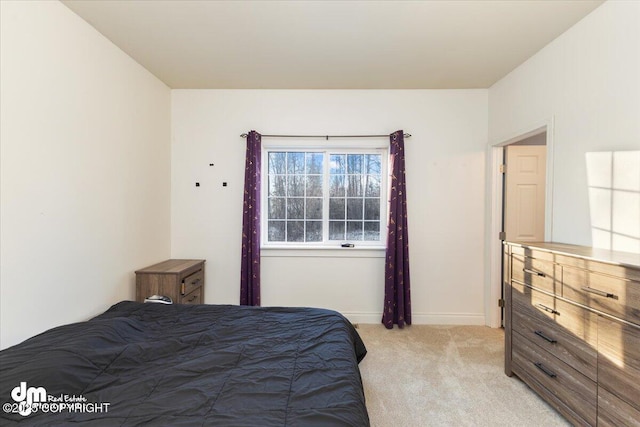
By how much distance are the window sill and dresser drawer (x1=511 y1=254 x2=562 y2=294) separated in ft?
4.55

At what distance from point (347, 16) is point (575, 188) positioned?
210 centimetres

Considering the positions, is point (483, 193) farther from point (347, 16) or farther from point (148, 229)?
point (148, 229)

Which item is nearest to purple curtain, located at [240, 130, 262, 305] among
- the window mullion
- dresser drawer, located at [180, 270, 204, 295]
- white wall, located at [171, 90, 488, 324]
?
white wall, located at [171, 90, 488, 324]

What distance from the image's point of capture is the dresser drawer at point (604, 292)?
138cm

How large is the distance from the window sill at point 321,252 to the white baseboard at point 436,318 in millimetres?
699

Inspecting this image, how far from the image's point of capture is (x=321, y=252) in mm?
3375

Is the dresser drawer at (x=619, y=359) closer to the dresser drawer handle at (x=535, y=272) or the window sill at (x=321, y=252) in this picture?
the dresser drawer handle at (x=535, y=272)

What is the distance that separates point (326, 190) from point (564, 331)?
243 cm

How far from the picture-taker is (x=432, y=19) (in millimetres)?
2086

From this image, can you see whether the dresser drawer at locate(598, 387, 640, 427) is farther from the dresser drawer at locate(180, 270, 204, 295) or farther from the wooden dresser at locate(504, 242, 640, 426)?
the dresser drawer at locate(180, 270, 204, 295)

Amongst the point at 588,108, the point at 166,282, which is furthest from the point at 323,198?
the point at 588,108

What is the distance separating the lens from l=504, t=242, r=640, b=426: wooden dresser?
1410 millimetres

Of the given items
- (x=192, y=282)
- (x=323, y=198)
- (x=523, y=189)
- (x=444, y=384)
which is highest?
(x=523, y=189)

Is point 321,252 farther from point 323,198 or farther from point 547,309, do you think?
point 547,309
